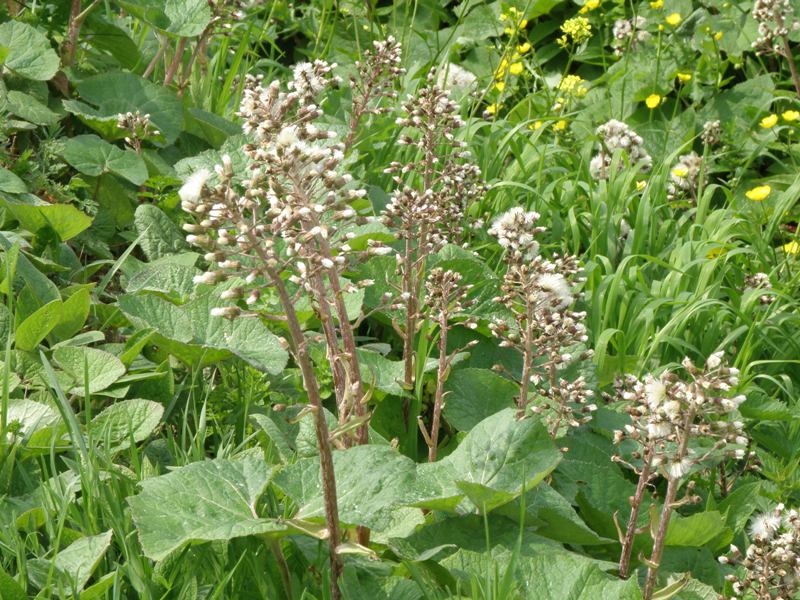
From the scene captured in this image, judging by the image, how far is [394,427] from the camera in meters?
3.00

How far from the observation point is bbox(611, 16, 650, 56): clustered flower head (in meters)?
5.89

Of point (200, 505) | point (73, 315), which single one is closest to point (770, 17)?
point (73, 315)

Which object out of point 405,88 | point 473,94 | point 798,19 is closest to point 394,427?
point 405,88

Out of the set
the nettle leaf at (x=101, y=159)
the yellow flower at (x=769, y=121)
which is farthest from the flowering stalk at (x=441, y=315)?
the yellow flower at (x=769, y=121)

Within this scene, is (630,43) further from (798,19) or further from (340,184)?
(340,184)

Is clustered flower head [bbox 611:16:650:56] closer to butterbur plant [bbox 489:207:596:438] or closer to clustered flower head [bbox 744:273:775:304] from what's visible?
clustered flower head [bbox 744:273:775:304]

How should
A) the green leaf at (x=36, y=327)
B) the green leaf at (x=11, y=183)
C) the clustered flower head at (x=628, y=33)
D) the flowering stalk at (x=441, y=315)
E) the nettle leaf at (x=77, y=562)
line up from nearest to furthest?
the nettle leaf at (x=77, y=562)
the flowering stalk at (x=441, y=315)
the green leaf at (x=36, y=327)
the green leaf at (x=11, y=183)
the clustered flower head at (x=628, y=33)

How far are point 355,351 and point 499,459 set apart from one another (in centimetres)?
41

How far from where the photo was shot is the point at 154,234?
3508 millimetres

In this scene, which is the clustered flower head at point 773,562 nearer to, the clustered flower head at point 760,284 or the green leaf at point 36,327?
the clustered flower head at point 760,284

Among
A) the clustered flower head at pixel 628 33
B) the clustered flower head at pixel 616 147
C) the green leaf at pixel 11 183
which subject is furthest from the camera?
the clustered flower head at pixel 628 33

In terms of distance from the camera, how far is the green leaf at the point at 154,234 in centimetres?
349

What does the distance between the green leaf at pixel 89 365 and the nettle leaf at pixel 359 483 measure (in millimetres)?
752

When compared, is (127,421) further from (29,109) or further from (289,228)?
(29,109)
